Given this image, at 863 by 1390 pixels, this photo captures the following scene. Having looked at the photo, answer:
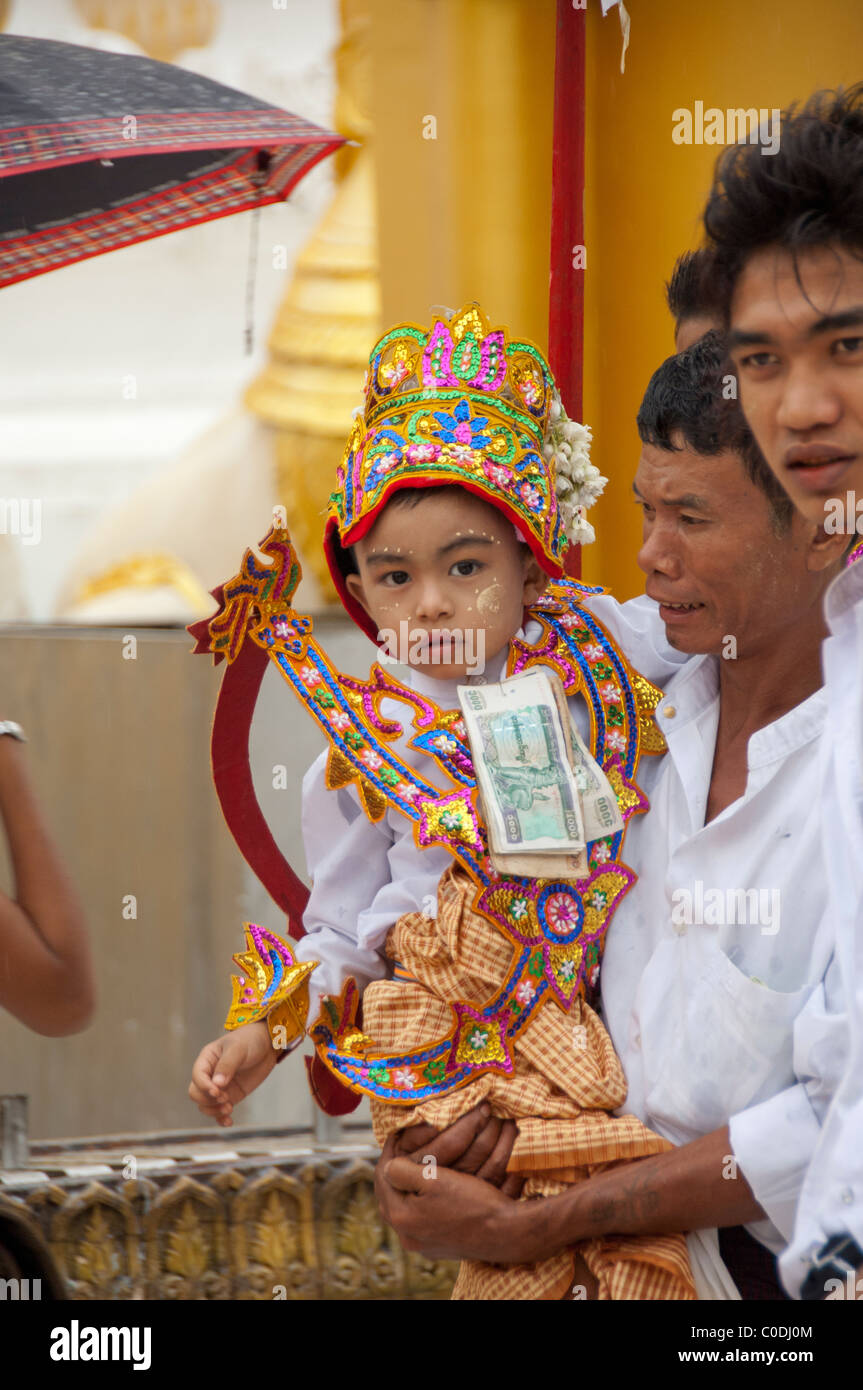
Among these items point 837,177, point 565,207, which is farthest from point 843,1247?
point 565,207

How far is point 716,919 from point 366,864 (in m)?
0.51

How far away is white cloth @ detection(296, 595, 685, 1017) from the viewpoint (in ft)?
6.75

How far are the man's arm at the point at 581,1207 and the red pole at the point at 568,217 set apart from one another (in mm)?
948

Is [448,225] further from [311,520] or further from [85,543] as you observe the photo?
[85,543]

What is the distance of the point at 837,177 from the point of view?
184 centimetres

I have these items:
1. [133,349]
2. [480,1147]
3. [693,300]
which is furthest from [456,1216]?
[133,349]

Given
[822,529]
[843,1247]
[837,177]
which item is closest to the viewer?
[843,1247]

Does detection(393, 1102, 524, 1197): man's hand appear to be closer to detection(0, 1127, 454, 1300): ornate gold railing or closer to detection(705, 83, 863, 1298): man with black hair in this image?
detection(705, 83, 863, 1298): man with black hair

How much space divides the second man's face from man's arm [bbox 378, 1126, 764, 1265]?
2.63 ft

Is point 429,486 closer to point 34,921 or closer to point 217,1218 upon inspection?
point 34,921

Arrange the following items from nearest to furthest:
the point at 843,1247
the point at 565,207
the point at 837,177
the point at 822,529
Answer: the point at 843,1247 < the point at 837,177 < the point at 822,529 < the point at 565,207

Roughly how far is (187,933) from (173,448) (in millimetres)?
1093

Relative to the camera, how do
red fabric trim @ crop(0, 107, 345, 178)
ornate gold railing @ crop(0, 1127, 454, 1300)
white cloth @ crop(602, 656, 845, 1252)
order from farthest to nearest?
1. ornate gold railing @ crop(0, 1127, 454, 1300)
2. red fabric trim @ crop(0, 107, 345, 178)
3. white cloth @ crop(602, 656, 845, 1252)

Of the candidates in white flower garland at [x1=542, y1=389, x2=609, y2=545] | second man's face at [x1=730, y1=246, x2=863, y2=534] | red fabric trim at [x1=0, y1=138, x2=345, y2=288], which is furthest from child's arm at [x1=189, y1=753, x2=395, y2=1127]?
red fabric trim at [x1=0, y1=138, x2=345, y2=288]
